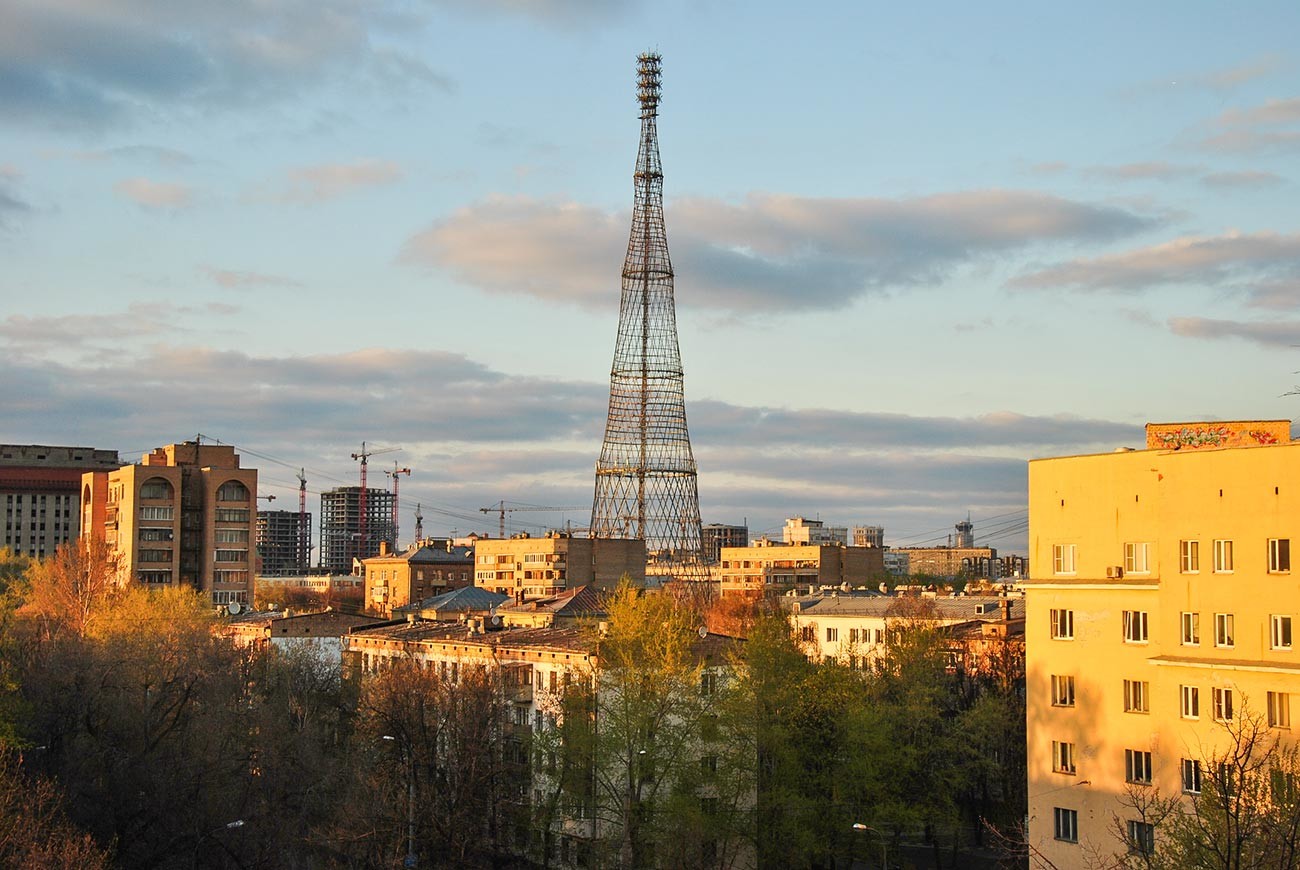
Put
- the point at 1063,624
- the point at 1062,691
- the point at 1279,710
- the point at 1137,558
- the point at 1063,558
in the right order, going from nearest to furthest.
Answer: the point at 1279,710 < the point at 1137,558 < the point at 1062,691 < the point at 1063,624 < the point at 1063,558

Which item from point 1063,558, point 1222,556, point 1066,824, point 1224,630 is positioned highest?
point 1222,556

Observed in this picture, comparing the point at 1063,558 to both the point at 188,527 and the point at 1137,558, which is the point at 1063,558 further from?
the point at 188,527

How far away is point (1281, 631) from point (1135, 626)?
6.57 m

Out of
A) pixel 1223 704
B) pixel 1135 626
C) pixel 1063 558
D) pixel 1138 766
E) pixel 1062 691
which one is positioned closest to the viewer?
pixel 1223 704

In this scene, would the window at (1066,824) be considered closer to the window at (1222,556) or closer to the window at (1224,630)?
the window at (1224,630)

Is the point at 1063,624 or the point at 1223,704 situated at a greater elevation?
the point at 1063,624

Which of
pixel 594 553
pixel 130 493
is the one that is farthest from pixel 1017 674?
pixel 130 493

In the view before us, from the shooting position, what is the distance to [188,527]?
160000 mm

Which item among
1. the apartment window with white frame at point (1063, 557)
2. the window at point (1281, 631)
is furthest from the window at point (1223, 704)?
the apartment window with white frame at point (1063, 557)

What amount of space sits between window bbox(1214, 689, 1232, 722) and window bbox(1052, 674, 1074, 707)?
23.6 feet

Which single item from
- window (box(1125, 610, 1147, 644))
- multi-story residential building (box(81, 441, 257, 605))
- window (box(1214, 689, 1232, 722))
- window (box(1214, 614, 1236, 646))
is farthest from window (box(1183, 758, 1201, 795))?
multi-story residential building (box(81, 441, 257, 605))

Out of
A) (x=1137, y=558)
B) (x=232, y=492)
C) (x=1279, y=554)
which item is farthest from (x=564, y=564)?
(x=1279, y=554)

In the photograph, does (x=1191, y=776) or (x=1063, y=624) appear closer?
(x=1191, y=776)

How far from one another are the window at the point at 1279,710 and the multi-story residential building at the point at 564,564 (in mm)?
106052
